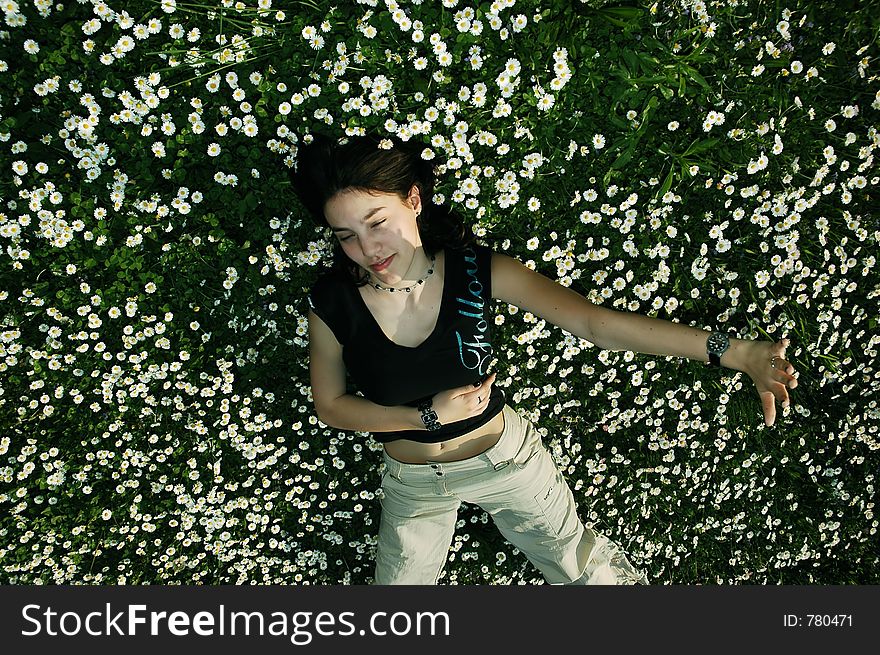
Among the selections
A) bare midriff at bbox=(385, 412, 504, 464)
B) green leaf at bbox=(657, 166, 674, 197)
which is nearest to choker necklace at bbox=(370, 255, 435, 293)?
bare midriff at bbox=(385, 412, 504, 464)

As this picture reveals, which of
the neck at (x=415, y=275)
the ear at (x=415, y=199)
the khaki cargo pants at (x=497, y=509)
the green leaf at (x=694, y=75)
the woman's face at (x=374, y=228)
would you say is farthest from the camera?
the khaki cargo pants at (x=497, y=509)

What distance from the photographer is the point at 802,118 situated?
3.13 meters

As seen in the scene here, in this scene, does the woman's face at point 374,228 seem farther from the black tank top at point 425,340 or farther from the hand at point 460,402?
the hand at point 460,402

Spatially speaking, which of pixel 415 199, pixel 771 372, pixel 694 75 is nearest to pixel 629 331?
pixel 771 372

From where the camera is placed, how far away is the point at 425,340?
8.55 ft

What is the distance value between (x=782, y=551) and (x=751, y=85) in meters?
3.05

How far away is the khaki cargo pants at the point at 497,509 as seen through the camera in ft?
9.98

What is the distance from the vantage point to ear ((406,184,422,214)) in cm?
253

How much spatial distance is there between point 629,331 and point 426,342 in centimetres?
84

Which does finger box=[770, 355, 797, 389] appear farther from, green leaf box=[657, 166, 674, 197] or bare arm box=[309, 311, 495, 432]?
green leaf box=[657, 166, 674, 197]

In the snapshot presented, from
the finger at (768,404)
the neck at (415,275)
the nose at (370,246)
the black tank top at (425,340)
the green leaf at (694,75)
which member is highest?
the green leaf at (694,75)

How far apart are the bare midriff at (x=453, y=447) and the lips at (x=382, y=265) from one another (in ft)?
3.15

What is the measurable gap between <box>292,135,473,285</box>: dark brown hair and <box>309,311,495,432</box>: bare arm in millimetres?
330

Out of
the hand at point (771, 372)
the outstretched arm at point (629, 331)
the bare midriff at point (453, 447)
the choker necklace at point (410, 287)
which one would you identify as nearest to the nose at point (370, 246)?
the choker necklace at point (410, 287)
